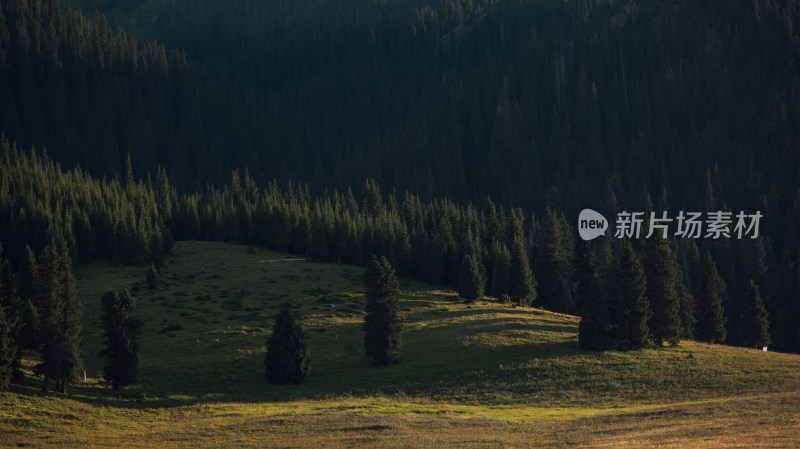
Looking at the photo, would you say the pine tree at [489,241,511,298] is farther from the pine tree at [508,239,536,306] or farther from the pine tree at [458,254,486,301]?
the pine tree at [458,254,486,301]

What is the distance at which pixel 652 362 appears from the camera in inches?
3162

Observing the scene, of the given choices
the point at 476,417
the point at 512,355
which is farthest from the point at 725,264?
the point at 476,417

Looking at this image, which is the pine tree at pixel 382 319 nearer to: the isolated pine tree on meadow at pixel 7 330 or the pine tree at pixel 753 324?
the isolated pine tree on meadow at pixel 7 330

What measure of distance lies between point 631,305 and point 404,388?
102 feet

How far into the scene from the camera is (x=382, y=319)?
85.9 m

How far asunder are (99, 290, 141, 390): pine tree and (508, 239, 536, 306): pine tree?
65.9m

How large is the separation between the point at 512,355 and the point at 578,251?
119ft

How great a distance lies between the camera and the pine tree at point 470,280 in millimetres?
121675

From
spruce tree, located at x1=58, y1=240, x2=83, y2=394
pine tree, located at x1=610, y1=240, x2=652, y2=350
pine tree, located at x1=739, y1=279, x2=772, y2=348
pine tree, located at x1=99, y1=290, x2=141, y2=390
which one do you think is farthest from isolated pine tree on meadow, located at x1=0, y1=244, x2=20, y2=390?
pine tree, located at x1=739, y1=279, x2=772, y2=348

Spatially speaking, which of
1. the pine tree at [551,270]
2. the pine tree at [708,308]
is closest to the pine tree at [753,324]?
the pine tree at [708,308]

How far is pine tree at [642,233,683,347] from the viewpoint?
90750mm

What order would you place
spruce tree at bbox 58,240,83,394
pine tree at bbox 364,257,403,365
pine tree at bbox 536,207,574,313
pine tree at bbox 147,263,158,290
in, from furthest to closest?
1. pine tree at bbox 536,207,574,313
2. pine tree at bbox 147,263,158,290
3. pine tree at bbox 364,257,403,365
4. spruce tree at bbox 58,240,83,394

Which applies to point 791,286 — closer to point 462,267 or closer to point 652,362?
point 462,267

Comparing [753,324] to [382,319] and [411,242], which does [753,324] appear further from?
[411,242]
